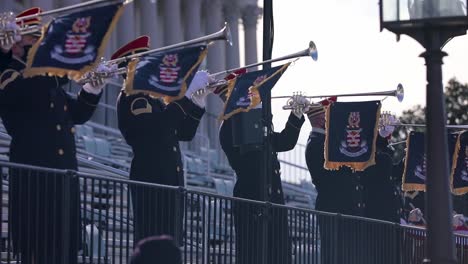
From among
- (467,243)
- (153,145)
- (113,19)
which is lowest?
(467,243)

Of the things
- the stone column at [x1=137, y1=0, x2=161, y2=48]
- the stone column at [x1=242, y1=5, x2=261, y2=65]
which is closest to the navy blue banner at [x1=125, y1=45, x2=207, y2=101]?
the stone column at [x1=137, y1=0, x2=161, y2=48]

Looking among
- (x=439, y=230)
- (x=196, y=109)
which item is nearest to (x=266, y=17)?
(x=196, y=109)

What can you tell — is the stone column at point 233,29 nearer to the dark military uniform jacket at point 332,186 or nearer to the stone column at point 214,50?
the stone column at point 214,50

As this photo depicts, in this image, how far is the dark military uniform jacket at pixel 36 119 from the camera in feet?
37.6

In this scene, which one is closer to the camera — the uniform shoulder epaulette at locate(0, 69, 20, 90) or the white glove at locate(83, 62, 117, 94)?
the uniform shoulder epaulette at locate(0, 69, 20, 90)

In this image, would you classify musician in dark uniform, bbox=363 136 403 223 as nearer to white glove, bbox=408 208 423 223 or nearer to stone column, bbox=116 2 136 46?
white glove, bbox=408 208 423 223

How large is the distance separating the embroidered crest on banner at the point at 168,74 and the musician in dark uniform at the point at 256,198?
103cm

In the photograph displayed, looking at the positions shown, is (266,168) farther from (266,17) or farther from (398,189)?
(398,189)

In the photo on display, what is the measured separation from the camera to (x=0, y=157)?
567 inches

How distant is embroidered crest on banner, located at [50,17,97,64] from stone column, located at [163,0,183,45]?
74.1 feet

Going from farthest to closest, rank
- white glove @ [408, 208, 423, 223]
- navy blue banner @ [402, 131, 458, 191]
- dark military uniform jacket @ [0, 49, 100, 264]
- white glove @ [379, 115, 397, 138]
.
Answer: white glove @ [408, 208, 423, 223] < navy blue banner @ [402, 131, 458, 191] < white glove @ [379, 115, 397, 138] < dark military uniform jacket @ [0, 49, 100, 264]

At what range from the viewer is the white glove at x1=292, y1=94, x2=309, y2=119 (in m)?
15.0

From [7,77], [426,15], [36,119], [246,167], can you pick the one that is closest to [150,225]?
[36,119]

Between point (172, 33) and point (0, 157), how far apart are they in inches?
764
